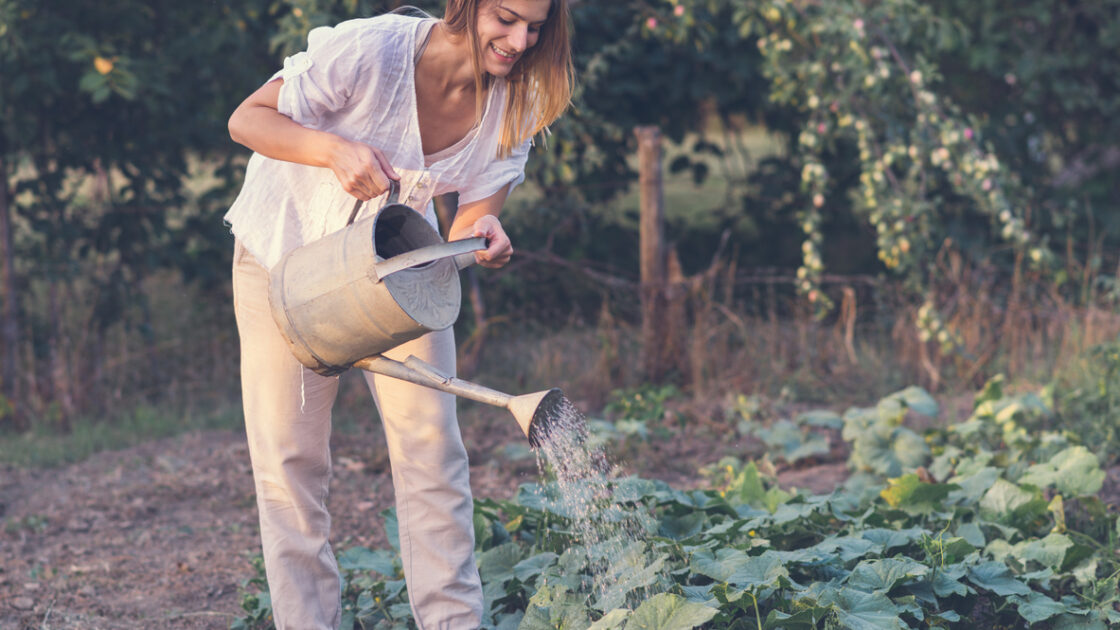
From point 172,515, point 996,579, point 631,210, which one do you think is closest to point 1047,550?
point 996,579

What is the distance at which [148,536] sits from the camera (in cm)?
345

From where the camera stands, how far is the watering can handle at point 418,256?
191 cm

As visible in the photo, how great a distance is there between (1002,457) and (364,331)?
2192 mm

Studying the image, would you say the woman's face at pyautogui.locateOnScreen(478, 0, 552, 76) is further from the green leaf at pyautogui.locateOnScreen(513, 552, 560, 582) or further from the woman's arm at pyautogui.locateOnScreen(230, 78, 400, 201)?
the green leaf at pyautogui.locateOnScreen(513, 552, 560, 582)

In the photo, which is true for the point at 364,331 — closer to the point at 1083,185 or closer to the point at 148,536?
the point at 148,536

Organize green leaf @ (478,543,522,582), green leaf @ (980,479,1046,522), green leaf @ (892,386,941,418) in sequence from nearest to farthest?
1. green leaf @ (478,543,522,582)
2. green leaf @ (980,479,1046,522)
3. green leaf @ (892,386,941,418)

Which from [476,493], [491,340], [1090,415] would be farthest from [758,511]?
[491,340]

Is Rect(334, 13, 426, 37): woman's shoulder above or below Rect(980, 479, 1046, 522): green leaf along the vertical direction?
above

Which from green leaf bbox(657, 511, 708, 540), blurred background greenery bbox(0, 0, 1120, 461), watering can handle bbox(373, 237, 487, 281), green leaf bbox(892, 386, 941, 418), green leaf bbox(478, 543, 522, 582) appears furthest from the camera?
blurred background greenery bbox(0, 0, 1120, 461)

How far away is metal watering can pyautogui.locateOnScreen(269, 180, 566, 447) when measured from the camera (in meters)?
1.96

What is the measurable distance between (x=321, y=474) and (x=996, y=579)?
1459 millimetres

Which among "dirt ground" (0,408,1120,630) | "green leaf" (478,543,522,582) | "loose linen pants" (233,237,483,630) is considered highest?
"loose linen pants" (233,237,483,630)

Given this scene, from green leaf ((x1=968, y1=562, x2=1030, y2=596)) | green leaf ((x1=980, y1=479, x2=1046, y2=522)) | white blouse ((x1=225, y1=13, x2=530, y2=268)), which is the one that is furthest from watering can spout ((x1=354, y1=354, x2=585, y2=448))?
green leaf ((x1=980, y1=479, x2=1046, y2=522))

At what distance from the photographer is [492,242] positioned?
211cm
